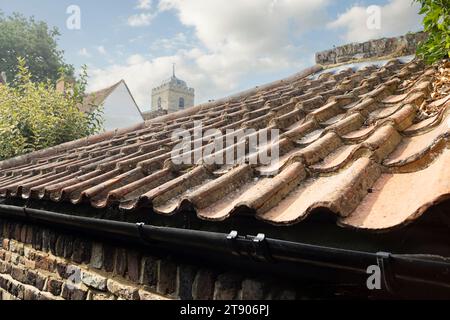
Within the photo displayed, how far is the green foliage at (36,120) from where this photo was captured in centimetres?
727

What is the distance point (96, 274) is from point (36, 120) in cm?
623

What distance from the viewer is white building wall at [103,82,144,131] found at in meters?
16.7

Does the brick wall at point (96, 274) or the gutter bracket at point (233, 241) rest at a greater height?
the gutter bracket at point (233, 241)

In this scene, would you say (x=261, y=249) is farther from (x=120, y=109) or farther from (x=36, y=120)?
(x=120, y=109)

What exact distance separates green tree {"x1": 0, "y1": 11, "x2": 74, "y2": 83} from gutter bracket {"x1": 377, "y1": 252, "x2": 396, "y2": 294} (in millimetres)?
28337

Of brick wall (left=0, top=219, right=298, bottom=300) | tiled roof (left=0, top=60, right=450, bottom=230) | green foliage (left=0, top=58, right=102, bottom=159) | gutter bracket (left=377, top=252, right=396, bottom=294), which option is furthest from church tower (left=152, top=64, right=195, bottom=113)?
gutter bracket (left=377, top=252, right=396, bottom=294)

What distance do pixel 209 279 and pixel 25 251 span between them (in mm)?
2475

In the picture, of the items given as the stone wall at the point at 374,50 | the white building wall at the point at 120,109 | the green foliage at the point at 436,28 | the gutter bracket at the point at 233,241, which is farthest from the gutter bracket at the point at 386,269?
the white building wall at the point at 120,109

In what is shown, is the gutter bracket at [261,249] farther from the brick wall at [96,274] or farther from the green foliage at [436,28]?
the green foliage at [436,28]

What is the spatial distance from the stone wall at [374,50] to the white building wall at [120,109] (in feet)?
41.5

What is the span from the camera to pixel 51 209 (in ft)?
9.80

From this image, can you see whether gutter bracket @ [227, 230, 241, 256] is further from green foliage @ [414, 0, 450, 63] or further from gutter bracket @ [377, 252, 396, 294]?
green foliage @ [414, 0, 450, 63]

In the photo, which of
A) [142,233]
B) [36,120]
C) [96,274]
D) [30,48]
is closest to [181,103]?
[30,48]

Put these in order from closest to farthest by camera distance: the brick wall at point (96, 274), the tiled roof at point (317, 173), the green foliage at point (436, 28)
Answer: the tiled roof at point (317, 173)
the brick wall at point (96, 274)
the green foliage at point (436, 28)
